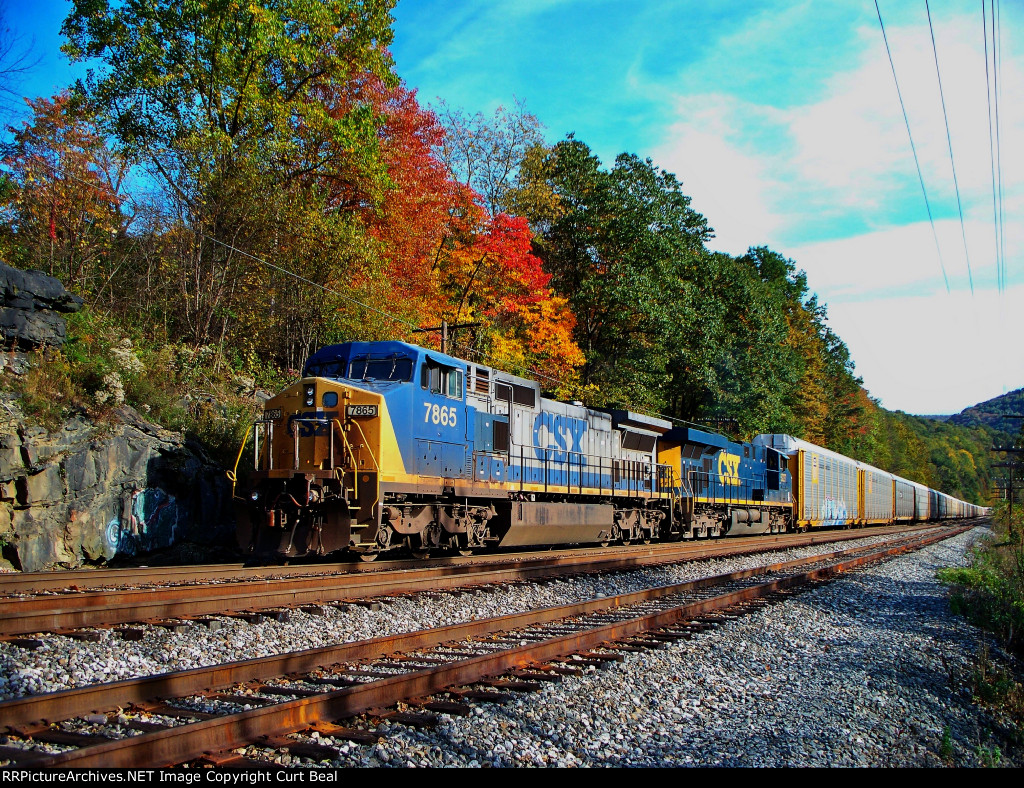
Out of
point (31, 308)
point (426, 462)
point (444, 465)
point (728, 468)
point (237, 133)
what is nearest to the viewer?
point (426, 462)

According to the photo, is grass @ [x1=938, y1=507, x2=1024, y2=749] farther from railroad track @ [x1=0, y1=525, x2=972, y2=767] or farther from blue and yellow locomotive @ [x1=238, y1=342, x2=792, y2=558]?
blue and yellow locomotive @ [x1=238, y1=342, x2=792, y2=558]

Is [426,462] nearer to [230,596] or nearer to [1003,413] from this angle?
[230,596]

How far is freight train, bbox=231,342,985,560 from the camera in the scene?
1044cm

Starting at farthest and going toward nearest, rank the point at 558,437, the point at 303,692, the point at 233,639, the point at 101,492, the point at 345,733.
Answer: the point at 558,437 < the point at 101,492 < the point at 233,639 < the point at 303,692 < the point at 345,733

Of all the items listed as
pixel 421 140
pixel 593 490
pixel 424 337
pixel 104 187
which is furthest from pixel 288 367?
pixel 421 140

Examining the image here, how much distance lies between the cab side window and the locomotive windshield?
292 millimetres

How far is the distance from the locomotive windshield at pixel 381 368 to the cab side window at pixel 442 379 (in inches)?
11.5

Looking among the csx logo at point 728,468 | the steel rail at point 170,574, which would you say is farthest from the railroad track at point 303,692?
the csx logo at point 728,468

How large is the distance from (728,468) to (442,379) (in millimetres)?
13729

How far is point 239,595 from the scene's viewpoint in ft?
24.7

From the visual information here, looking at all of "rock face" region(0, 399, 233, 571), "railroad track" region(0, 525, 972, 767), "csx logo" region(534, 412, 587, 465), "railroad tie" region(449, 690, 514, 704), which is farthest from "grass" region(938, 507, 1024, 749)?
"rock face" region(0, 399, 233, 571)

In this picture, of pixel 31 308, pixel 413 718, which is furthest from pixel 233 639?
pixel 31 308

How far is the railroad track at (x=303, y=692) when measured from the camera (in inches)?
139

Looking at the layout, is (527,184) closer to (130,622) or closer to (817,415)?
(130,622)
